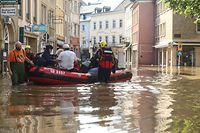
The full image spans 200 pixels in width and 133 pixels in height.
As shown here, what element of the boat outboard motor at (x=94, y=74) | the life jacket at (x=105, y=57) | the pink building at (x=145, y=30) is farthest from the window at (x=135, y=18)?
the life jacket at (x=105, y=57)

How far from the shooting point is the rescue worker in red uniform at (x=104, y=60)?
17359 mm

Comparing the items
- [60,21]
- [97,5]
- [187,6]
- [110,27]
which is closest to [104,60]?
[187,6]

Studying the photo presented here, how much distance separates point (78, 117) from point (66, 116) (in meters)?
0.25

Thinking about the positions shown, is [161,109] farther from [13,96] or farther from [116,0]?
[116,0]

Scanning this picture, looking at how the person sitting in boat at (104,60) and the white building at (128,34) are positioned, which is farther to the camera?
the white building at (128,34)

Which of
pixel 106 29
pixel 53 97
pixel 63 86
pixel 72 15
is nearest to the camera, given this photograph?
pixel 53 97

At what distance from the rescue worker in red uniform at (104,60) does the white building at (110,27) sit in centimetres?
8444

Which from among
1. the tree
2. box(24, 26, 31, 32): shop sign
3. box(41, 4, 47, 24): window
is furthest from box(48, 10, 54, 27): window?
the tree

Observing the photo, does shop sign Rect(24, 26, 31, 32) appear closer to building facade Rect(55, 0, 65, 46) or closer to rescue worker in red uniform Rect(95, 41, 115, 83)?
rescue worker in red uniform Rect(95, 41, 115, 83)

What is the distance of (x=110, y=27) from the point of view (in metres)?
104

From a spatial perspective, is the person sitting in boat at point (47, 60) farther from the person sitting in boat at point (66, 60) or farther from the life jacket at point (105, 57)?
the life jacket at point (105, 57)

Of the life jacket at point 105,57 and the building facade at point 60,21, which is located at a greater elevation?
the building facade at point 60,21

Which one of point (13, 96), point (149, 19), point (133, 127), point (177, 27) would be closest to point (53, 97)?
point (13, 96)

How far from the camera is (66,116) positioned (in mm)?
8602
